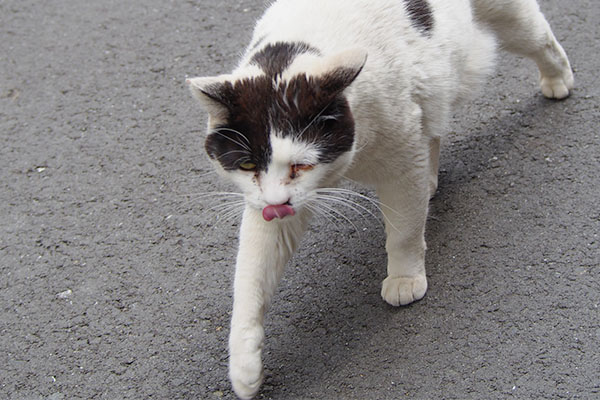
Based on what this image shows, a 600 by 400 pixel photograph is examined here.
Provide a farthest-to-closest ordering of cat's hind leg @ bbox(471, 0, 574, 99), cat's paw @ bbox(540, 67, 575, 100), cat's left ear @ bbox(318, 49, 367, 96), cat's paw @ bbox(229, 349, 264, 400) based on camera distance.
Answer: cat's paw @ bbox(540, 67, 575, 100) < cat's hind leg @ bbox(471, 0, 574, 99) < cat's paw @ bbox(229, 349, 264, 400) < cat's left ear @ bbox(318, 49, 367, 96)

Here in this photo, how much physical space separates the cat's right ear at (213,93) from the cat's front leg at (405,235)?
762mm

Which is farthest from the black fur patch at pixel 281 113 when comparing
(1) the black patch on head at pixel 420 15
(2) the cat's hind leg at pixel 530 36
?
(2) the cat's hind leg at pixel 530 36

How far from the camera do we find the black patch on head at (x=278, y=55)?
91.4 inches

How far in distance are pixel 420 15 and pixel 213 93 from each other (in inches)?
38.4

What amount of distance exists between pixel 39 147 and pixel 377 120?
240cm

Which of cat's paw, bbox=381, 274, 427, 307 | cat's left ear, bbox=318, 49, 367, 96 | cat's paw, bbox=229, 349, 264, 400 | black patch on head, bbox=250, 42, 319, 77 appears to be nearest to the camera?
cat's left ear, bbox=318, 49, 367, 96

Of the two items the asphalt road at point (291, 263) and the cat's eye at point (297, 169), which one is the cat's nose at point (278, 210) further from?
the asphalt road at point (291, 263)

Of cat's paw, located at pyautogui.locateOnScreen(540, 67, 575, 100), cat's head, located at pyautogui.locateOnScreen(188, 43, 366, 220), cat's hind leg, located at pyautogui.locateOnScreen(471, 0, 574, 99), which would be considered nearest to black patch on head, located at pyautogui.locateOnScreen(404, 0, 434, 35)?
cat's hind leg, located at pyautogui.locateOnScreen(471, 0, 574, 99)

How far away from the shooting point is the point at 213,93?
2.21 metres

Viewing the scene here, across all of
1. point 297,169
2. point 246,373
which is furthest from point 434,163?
point 246,373

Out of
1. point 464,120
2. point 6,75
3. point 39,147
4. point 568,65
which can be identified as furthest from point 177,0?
point 568,65

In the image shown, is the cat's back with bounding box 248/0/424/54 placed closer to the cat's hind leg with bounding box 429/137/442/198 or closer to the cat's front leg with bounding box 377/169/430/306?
the cat's front leg with bounding box 377/169/430/306

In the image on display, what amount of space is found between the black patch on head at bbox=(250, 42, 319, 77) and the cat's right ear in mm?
155

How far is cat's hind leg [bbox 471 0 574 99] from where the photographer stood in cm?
327
